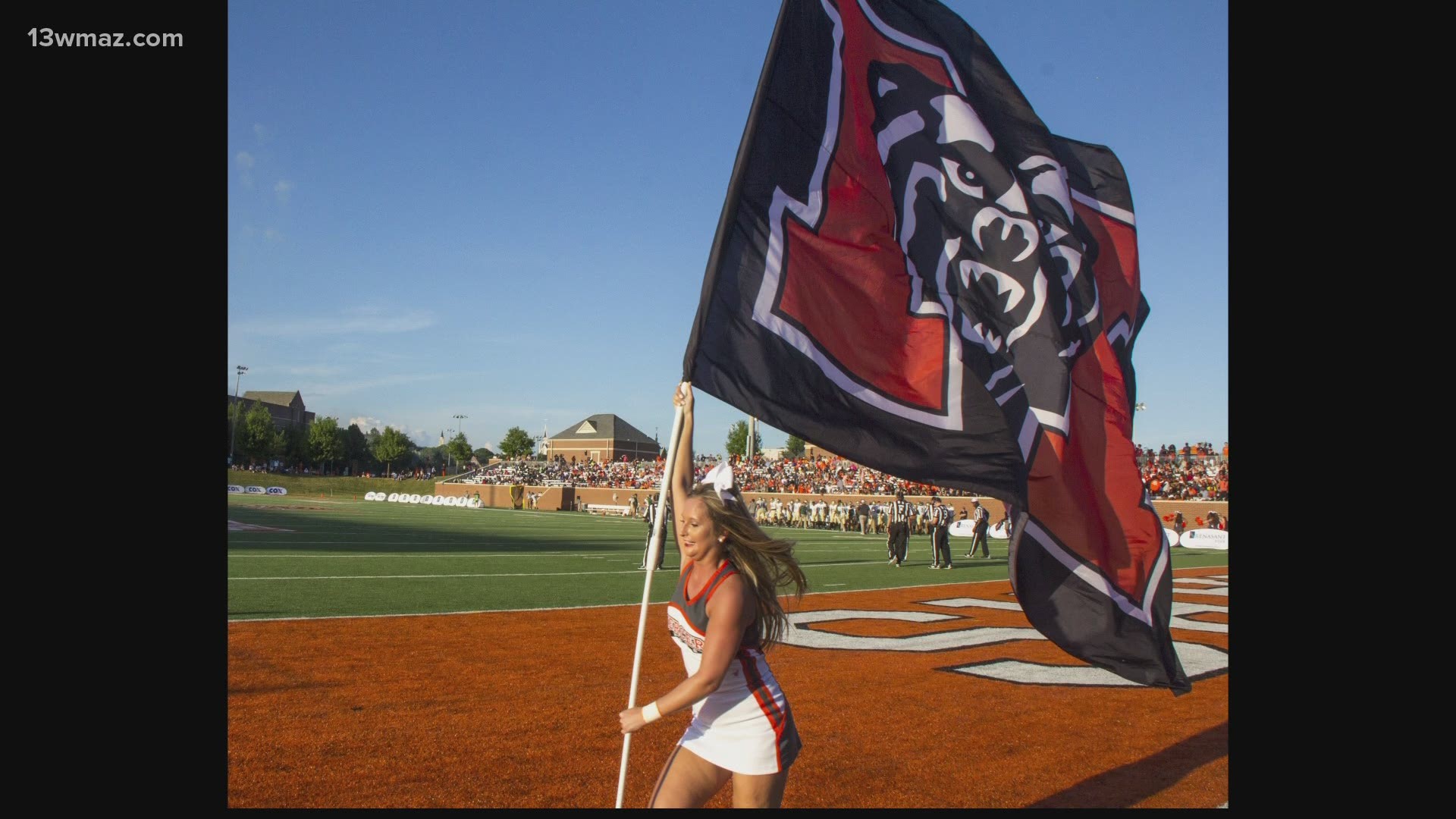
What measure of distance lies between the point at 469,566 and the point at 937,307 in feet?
48.0

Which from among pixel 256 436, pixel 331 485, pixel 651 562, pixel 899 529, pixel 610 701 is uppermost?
pixel 256 436

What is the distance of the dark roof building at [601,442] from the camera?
416 ft

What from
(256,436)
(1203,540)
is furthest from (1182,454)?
(256,436)

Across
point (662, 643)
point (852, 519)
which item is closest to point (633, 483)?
point (852, 519)

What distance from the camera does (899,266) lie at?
4625mm

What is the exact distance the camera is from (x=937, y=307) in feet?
15.2

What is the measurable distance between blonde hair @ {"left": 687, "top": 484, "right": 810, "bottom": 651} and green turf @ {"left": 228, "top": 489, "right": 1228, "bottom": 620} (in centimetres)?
860

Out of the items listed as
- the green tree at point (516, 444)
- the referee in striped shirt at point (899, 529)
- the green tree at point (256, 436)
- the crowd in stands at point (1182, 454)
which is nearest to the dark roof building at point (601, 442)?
the green tree at point (516, 444)

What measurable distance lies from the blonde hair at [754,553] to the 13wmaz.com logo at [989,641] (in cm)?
549

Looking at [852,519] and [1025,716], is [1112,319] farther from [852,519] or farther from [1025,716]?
[852,519]

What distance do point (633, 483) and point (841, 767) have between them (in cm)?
5505

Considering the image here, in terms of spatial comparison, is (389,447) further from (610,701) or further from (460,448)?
(610,701)

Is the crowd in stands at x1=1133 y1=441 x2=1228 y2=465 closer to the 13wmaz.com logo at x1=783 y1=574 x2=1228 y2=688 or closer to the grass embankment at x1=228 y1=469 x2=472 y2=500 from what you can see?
the 13wmaz.com logo at x1=783 y1=574 x2=1228 y2=688

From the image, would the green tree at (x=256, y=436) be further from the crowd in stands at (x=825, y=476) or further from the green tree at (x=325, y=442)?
the crowd in stands at (x=825, y=476)
